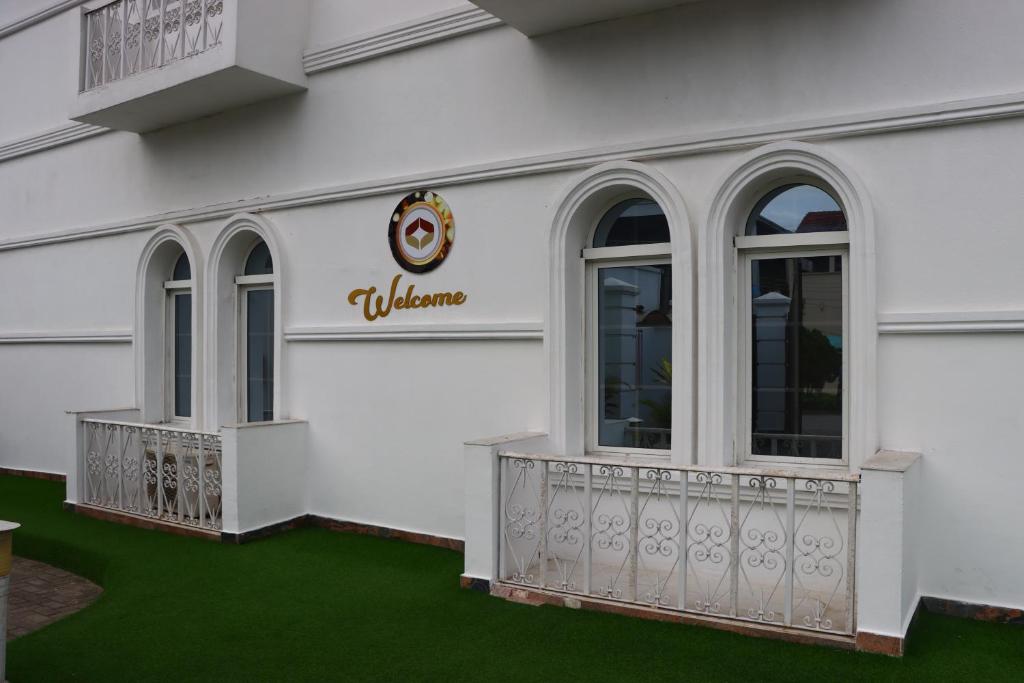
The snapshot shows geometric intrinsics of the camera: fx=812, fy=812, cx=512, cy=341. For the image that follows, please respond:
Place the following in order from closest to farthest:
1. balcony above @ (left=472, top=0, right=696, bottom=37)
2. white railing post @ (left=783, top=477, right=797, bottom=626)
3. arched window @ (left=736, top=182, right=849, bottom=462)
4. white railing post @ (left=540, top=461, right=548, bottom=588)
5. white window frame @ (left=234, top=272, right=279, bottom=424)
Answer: white railing post @ (left=783, top=477, right=797, bottom=626), white railing post @ (left=540, top=461, right=548, bottom=588), arched window @ (left=736, top=182, right=849, bottom=462), balcony above @ (left=472, top=0, right=696, bottom=37), white window frame @ (left=234, top=272, right=279, bottom=424)

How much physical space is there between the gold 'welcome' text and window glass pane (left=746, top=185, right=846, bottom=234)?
7.95ft

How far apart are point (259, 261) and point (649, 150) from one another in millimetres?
4563

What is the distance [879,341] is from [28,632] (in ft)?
18.9

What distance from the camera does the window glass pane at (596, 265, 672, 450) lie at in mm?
6020

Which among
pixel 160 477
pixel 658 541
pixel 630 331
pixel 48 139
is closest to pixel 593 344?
pixel 630 331

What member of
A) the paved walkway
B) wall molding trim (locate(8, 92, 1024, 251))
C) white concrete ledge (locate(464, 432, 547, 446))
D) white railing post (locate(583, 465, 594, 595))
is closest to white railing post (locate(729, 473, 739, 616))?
white railing post (locate(583, 465, 594, 595))

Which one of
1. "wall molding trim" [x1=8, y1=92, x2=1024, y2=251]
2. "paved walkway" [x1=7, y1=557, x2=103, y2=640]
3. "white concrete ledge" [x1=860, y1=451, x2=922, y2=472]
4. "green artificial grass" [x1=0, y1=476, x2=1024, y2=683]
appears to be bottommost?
"paved walkway" [x1=7, y1=557, x2=103, y2=640]

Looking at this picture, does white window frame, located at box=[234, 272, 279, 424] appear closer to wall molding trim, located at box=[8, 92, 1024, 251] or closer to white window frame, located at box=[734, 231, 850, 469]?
wall molding trim, located at box=[8, 92, 1024, 251]

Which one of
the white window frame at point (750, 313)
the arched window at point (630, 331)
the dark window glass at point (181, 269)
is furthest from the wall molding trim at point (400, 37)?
the dark window glass at point (181, 269)

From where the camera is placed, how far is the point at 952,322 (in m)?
4.84

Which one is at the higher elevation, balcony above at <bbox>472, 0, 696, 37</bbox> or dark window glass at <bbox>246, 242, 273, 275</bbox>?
balcony above at <bbox>472, 0, 696, 37</bbox>

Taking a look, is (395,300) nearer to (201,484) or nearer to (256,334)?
(256,334)

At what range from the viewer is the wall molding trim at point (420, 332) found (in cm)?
638

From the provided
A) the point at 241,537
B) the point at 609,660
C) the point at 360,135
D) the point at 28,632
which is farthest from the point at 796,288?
the point at 28,632
